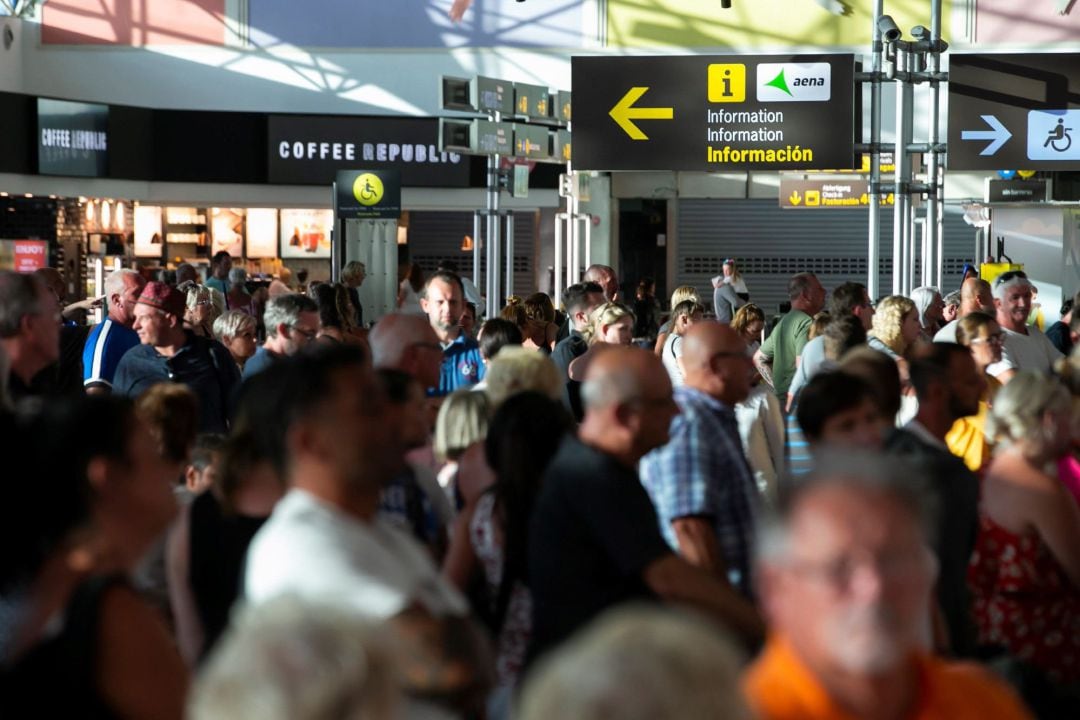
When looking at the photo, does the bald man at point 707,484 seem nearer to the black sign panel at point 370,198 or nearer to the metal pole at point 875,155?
the metal pole at point 875,155

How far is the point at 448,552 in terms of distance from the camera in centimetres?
412

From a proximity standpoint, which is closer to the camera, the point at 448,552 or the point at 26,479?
the point at 26,479

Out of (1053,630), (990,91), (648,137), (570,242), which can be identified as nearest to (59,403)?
(1053,630)

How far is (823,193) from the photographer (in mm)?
24516

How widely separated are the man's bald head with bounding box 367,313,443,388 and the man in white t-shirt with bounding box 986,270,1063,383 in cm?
393

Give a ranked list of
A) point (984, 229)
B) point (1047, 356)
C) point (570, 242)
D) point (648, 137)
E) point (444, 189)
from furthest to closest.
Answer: point (444, 189)
point (984, 229)
point (570, 242)
point (648, 137)
point (1047, 356)

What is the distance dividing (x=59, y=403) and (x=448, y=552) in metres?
1.58

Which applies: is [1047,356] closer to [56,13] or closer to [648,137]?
[648,137]

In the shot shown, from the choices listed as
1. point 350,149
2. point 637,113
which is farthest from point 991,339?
point 350,149

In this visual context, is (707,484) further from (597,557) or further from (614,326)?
(614,326)

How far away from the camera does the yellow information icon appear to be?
57.9 feet

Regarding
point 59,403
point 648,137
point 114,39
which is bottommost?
point 59,403

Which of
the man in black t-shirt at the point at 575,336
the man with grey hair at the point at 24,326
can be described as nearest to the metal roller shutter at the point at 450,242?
the man in black t-shirt at the point at 575,336

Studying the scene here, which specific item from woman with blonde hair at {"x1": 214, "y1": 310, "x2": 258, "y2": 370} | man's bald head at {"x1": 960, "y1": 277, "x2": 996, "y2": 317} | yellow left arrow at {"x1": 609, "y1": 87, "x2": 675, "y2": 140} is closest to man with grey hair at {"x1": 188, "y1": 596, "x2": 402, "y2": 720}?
woman with blonde hair at {"x1": 214, "y1": 310, "x2": 258, "y2": 370}
